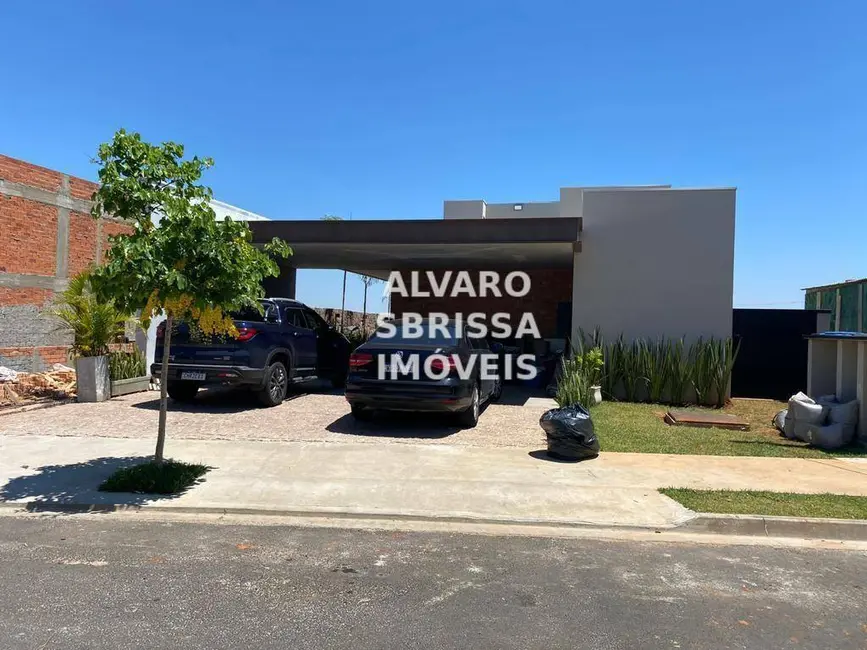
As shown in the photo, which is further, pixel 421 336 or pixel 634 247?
pixel 634 247

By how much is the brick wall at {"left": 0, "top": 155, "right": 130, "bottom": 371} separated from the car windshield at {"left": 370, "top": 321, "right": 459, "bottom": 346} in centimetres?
680

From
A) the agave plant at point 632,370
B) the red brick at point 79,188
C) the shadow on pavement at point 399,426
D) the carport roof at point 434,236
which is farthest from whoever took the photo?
the red brick at point 79,188

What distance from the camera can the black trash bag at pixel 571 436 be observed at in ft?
25.2

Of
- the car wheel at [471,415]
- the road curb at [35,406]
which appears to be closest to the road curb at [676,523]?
the car wheel at [471,415]

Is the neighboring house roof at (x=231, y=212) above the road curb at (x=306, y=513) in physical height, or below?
above

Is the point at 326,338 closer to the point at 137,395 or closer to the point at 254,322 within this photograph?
the point at 254,322

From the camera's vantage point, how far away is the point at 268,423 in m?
9.81

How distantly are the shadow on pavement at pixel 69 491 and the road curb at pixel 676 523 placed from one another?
44mm

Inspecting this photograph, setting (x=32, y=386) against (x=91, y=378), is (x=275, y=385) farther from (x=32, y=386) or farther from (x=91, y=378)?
(x=32, y=386)

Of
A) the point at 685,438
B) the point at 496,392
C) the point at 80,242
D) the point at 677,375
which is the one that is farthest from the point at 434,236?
the point at 80,242

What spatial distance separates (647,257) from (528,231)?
303cm

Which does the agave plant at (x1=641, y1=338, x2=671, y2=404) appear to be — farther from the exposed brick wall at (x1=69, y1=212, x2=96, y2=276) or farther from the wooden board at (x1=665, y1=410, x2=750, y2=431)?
the exposed brick wall at (x1=69, y1=212, x2=96, y2=276)

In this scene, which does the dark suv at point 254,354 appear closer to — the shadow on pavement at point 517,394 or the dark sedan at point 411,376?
the dark sedan at point 411,376

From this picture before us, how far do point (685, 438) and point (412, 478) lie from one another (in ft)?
15.2
